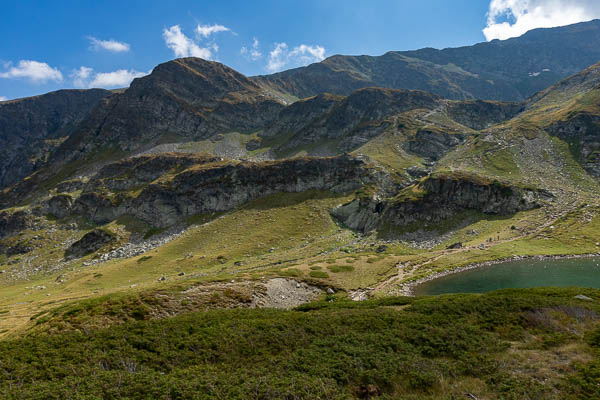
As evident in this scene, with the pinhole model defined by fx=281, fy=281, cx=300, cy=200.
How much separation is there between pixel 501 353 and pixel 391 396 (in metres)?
9.01

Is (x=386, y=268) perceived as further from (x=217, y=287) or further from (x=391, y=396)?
(x=391, y=396)

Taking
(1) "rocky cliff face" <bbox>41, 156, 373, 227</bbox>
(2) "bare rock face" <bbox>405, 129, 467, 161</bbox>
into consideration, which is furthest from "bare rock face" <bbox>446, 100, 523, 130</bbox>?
(1) "rocky cliff face" <bbox>41, 156, 373, 227</bbox>

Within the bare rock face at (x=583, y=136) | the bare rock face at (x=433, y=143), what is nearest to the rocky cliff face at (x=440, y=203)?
the bare rock face at (x=583, y=136)

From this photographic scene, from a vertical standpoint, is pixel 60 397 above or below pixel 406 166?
below

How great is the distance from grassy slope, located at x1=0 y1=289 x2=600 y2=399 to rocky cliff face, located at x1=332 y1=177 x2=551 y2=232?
61360mm

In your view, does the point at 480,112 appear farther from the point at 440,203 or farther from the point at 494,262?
the point at 494,262

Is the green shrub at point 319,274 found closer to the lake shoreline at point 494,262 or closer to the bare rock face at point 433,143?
the lake shoreline at point 494,262

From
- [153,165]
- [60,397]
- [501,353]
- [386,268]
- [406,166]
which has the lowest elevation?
[386,268]

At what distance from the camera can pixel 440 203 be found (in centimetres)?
8794

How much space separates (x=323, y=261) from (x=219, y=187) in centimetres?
7406

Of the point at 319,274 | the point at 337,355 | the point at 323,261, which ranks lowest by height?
the point at 323,261

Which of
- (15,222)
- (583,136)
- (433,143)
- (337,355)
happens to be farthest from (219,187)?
(583,136)

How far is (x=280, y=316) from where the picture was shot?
87.4ft

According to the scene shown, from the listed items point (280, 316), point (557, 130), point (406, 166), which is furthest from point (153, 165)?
point (557, 130)
